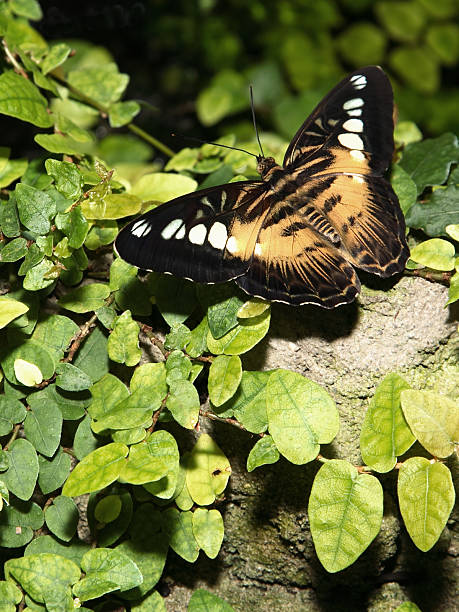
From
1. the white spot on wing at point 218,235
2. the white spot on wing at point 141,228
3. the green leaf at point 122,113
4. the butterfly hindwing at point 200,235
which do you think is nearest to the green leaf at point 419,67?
the green leaf at point 122,113

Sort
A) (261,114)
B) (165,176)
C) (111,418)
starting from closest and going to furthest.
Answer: (111,418) < (165,176) < (261,114)

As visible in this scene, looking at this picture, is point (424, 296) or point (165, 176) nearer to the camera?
point (424, 296)

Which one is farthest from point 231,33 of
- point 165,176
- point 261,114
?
point 165,176

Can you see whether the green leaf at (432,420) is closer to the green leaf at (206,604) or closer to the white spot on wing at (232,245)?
the white spot on wing at (232,245)

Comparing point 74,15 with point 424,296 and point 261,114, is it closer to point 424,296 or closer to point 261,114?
point 261,114

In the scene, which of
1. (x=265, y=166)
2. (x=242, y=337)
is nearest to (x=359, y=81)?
(x=265, y=166)

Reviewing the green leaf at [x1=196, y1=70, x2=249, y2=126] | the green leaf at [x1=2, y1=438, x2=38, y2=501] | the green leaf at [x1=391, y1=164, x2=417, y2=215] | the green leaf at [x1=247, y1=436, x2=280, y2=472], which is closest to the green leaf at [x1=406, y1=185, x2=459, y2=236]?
the green leaf at [x1=391, y1=164, x2=417, y2=215]

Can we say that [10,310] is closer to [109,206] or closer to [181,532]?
[109,206]

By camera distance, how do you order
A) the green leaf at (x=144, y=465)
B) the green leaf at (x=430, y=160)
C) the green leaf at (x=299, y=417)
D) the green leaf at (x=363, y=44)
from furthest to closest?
the green leaf at (x=363, y=44) < the green leaf at (x=430, y=160) < the green leaf at (x=299, y=417) < the green leaf at (x=144, y=465)
